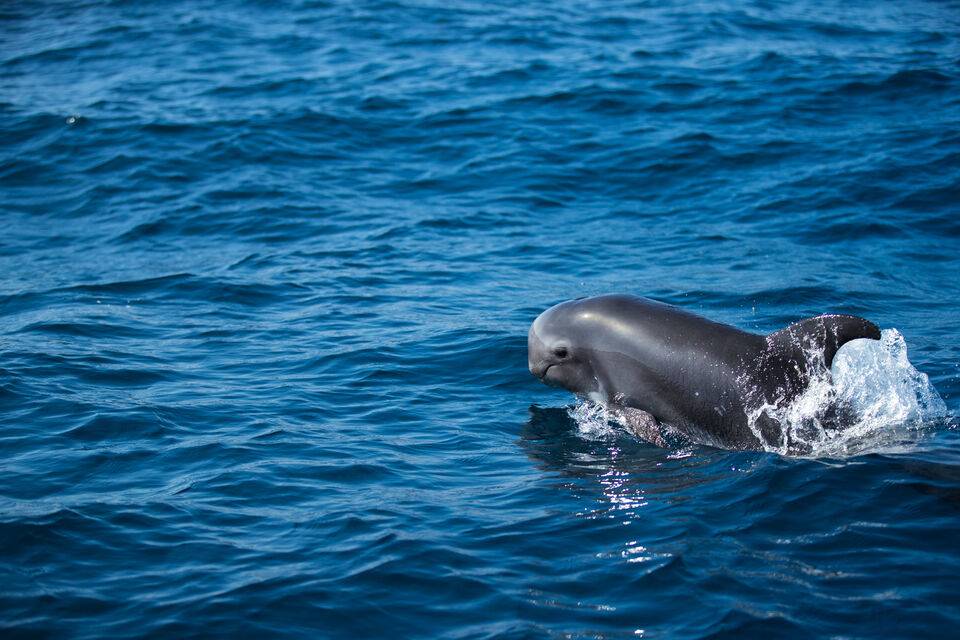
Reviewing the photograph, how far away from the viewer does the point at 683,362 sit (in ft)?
33.5

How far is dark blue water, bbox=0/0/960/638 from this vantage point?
7.70 metres

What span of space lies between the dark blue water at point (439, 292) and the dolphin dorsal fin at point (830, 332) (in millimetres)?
880

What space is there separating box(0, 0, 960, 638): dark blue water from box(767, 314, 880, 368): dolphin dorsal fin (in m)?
0.88

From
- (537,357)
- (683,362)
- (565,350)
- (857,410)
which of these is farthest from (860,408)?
(537,357)

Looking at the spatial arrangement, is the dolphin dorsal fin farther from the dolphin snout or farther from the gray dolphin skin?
A: the dolphin snout

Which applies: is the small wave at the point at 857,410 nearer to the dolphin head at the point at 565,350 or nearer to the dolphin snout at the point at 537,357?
the dolphin head at the point at 565,350

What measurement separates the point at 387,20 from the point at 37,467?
76.5 ft

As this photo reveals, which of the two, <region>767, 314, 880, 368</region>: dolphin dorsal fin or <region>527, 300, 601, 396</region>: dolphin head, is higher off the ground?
<region>767, 314, 880, 368</region>: dolphin dorsal fin

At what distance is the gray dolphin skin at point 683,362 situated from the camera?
9.46 meters

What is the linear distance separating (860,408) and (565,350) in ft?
9.26

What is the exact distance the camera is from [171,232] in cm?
1886

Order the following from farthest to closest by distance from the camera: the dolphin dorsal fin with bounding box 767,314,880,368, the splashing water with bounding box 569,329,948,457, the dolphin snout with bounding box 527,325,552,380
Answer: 1. the dolphin snout with bounding box 527,325,552,380
2. the splashing water with bounding box 569,329,948,457
3. the dolphin dorsal fin with bounding box 767,314,880,368

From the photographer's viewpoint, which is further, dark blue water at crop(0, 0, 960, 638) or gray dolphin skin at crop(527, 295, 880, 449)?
gray dolphin skin at crop(527, 295, 880, 449)

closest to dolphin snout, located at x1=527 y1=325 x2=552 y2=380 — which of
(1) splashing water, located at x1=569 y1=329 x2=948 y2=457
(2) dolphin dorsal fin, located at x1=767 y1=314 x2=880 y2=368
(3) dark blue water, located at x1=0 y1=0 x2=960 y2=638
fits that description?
(3) dark blue water, located at x1=0 y1=0 x2=960 y2=638
